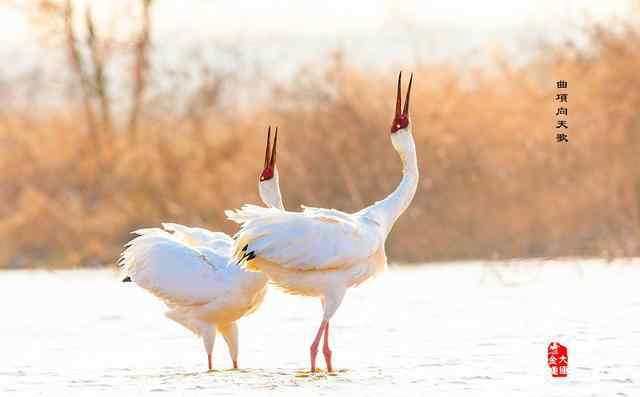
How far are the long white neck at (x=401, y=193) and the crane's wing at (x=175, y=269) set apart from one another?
1.37m

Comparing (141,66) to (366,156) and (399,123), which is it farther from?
(399,123)

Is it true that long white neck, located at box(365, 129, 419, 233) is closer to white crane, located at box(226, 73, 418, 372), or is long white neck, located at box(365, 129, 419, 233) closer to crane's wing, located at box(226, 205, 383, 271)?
white crane, located at box(226, 73, 418, 372)

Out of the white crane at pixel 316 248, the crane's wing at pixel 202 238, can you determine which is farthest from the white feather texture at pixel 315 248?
the crane's wing at pixel 202 238

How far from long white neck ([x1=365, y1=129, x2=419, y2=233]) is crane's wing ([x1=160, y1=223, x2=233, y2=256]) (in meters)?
1.49

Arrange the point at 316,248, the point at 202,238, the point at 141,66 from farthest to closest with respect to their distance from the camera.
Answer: the point at 141,66 → the point at 202,238 → the point at 316,248

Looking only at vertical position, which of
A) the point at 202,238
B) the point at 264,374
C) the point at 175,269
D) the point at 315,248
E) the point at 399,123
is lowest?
the point at 264,374

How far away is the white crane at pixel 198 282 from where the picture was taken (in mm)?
12312

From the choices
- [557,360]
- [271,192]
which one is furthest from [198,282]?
[557,360]

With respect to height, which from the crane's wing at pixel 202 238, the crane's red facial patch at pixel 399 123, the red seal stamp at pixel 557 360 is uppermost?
the crane's red facial patch at pixel 399 123

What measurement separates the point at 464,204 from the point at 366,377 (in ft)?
39.3

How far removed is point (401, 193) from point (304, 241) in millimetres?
1029

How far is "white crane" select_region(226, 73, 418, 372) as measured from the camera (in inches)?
461

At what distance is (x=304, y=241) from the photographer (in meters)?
11.7

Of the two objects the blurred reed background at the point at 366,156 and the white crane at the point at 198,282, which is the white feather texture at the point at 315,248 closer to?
the white crane at the point at 198,282
